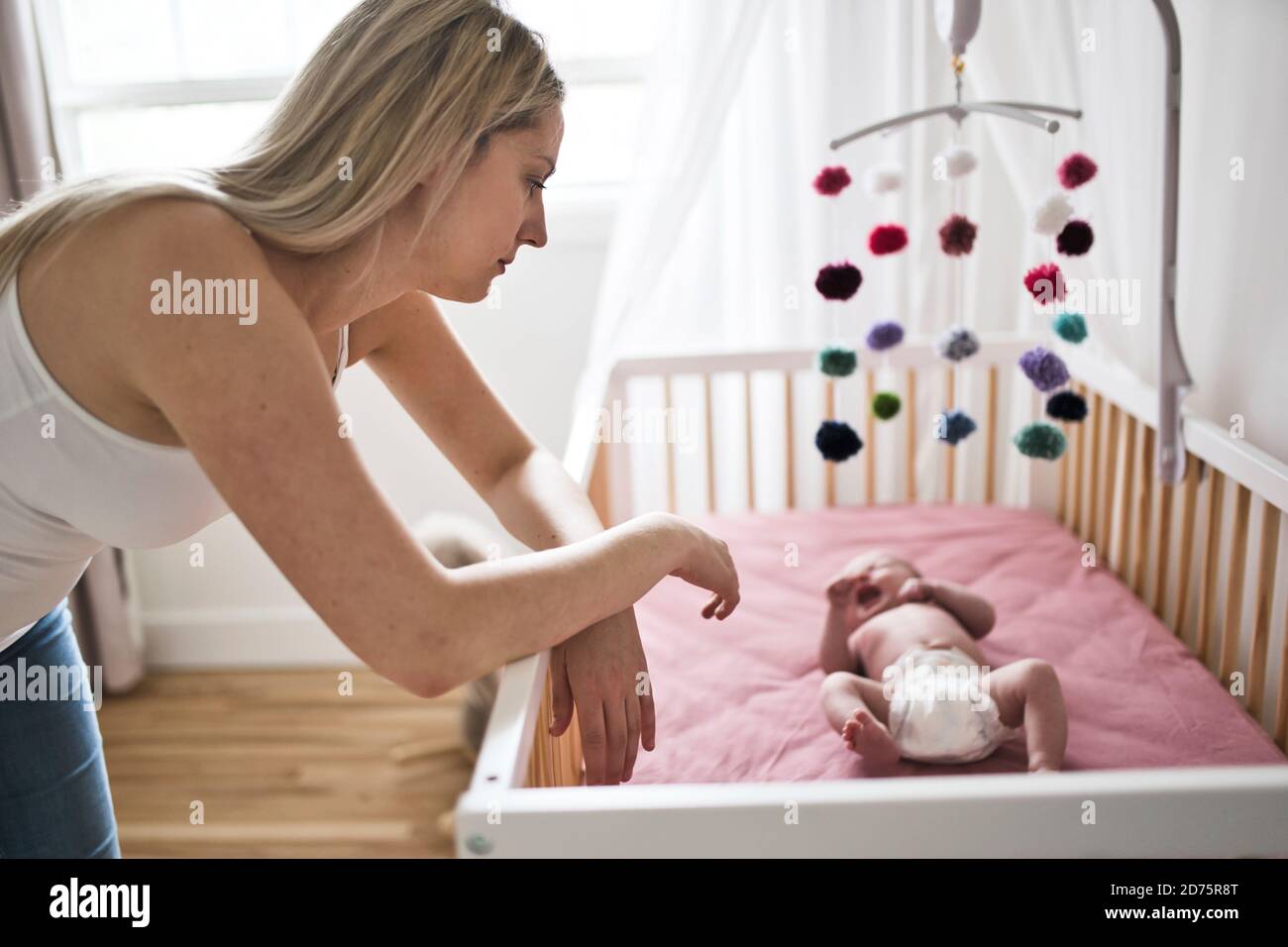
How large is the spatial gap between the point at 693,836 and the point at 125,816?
5.37 ft

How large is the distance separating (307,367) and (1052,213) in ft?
3.12

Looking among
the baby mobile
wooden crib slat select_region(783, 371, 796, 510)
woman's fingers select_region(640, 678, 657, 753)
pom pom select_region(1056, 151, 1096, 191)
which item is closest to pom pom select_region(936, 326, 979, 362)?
the baby mobile

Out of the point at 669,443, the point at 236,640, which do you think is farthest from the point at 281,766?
the point at 669,443

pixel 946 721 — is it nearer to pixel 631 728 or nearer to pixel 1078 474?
pixel 631 728

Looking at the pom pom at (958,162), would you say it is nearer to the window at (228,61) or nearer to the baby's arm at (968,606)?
the baby's arm at (968,606)

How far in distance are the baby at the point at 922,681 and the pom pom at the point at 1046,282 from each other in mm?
410

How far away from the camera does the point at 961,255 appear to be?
146cm

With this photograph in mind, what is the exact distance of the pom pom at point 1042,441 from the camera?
140cm

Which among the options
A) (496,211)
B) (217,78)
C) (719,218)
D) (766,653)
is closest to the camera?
(496,211)

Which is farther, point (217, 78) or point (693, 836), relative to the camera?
point (217, 78)

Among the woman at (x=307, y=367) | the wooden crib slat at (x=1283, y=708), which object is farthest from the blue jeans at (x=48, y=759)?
the wooden crib slat at (x=1283, y=708)

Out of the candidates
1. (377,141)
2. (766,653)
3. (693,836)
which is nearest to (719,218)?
(766,653)
